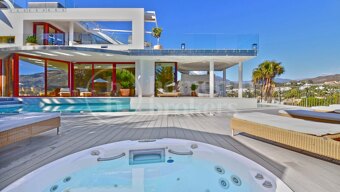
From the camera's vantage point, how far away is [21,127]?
3.84 m

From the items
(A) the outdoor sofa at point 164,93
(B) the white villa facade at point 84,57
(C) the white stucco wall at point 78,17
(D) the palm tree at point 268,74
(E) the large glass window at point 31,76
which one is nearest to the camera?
(B) the white villa facade at point 84,57

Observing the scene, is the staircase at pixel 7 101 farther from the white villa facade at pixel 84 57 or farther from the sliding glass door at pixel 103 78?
the sliding glass door at pixel 103 78

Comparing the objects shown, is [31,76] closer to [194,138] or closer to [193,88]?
[193,88]

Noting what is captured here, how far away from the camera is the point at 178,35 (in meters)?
13.7

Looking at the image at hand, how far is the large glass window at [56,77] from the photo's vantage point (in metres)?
15.6

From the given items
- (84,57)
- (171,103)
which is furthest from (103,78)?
(171,103)

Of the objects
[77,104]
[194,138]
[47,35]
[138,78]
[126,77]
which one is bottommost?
[194,138]

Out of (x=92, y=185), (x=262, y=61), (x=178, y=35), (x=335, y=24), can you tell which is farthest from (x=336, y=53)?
(x=92, y=185)

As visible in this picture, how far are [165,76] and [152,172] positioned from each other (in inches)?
516

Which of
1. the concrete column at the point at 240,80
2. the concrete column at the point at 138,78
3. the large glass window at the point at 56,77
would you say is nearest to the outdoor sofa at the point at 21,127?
the concrete column at the point at 138,78

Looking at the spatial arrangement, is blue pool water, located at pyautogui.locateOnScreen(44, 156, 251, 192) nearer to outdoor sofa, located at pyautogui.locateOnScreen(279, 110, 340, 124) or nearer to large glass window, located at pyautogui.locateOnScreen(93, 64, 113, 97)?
outdoor sofa, located at pyautogui.locateOnScreen(279, 110, 340, 124)

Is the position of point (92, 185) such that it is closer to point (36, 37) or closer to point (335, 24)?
point (36, 37)

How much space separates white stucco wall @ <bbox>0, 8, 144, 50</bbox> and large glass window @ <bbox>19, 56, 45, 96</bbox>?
2442 millimetres

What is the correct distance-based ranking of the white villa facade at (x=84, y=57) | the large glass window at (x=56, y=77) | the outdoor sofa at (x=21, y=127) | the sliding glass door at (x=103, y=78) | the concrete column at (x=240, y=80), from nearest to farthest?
the outdoor sofa at (x=21, y=127) < the white villa facade at (x=84, y=57) < the concrete column at (x=240, y=80) < the large glass window at (x=56, y=77) < the sliding glass door at (x=103, y=78)
